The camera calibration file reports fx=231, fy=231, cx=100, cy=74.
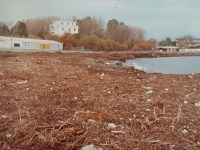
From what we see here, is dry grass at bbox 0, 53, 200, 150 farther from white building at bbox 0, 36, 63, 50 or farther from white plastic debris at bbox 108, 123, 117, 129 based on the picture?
white building at bbox 0, 36, 63, 50

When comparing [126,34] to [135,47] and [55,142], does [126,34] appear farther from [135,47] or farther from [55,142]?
[55,142]

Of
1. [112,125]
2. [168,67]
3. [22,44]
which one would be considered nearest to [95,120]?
[112,125]

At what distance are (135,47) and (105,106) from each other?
32.8 m

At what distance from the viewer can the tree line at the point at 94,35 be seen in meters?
26.6

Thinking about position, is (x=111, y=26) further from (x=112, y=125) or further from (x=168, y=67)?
(x=112, y=125)

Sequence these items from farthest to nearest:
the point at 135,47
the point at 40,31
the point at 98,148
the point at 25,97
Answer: the point at 135,47 < the point at 40,31 < the point at 25,97 < the point at 98,148

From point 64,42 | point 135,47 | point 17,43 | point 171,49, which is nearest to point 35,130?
point 17,43

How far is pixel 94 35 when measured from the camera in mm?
28188

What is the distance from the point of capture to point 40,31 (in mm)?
29875

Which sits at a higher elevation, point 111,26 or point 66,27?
point 111,26

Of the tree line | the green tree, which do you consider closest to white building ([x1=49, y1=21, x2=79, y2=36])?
the tree line

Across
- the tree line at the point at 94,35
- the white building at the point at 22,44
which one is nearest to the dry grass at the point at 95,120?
the white building at the point at 22,44

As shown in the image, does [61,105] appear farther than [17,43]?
No

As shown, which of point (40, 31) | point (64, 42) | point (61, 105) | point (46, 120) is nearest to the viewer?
point (46, 120)
